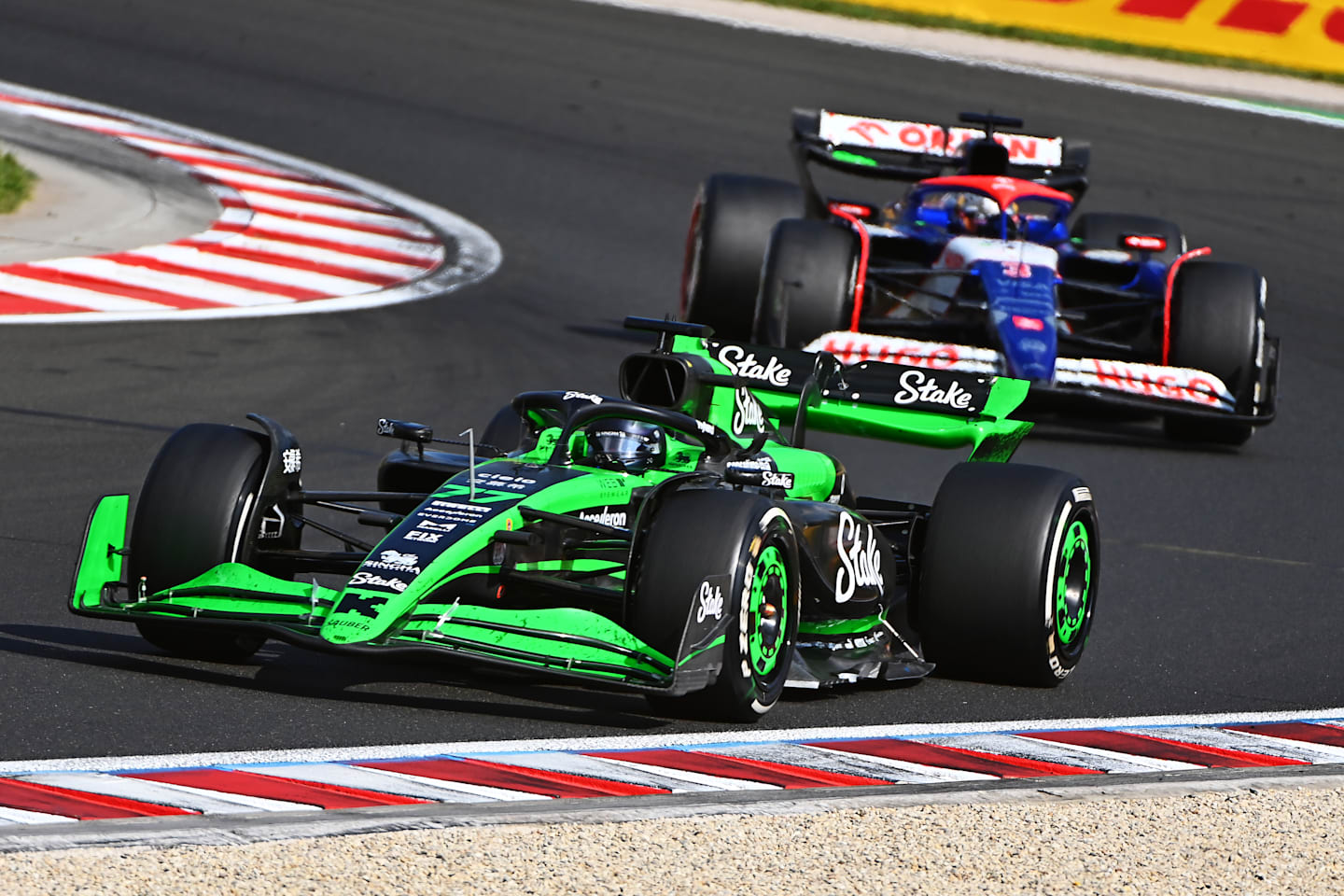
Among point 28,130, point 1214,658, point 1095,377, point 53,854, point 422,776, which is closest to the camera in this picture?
point 53,854

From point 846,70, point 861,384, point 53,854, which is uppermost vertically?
point 846,70

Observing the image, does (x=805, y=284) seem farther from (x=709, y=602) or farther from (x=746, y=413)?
(x=709, y=602)

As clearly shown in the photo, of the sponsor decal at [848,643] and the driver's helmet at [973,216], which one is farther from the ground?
the driver's helmet at [973,216]

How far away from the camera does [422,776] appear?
609 cm

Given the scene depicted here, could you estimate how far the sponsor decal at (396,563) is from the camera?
675cm

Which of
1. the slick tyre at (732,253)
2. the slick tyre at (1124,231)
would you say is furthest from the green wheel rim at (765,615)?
the slick tyre at (1124,231)

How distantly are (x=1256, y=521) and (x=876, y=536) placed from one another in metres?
4.32

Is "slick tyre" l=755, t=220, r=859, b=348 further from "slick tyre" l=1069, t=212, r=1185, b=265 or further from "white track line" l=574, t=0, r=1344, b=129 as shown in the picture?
"white track line" l=574, t=0, r=1344, b=129

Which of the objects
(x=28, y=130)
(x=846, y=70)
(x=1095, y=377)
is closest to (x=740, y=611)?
(x=1095, y=377)

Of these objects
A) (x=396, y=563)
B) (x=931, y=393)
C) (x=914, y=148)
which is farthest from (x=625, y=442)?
(x=914, y=148)

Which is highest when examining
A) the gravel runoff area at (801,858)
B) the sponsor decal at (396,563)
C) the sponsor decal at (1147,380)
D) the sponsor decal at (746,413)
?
the sponsor decal at (1147,380)

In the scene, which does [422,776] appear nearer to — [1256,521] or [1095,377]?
[1256,521]

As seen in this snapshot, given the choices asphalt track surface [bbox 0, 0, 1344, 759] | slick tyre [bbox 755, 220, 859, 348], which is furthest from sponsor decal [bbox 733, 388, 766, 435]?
slick tyre [bbox 755, 220, 859, 348]

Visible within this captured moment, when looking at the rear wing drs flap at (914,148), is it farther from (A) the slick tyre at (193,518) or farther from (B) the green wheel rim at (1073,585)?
(A) the slick tyre at (193,518)
